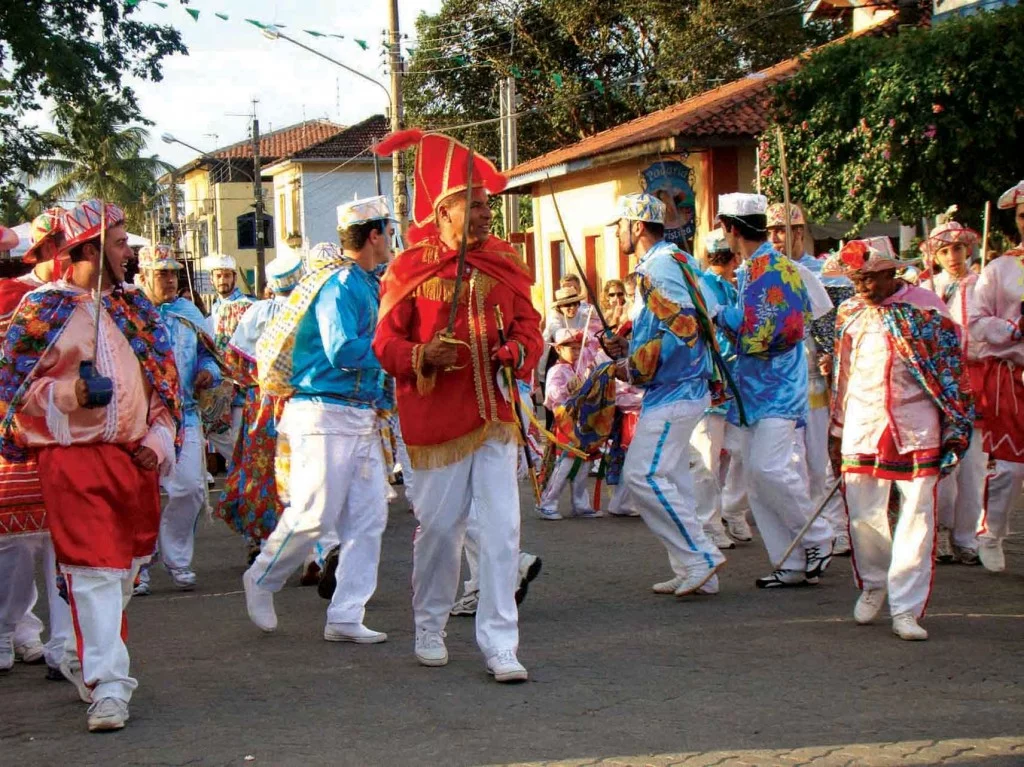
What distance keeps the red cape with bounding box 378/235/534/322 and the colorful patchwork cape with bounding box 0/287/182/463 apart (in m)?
0.98

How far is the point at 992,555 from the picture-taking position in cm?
881

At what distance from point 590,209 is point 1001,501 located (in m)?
23.5

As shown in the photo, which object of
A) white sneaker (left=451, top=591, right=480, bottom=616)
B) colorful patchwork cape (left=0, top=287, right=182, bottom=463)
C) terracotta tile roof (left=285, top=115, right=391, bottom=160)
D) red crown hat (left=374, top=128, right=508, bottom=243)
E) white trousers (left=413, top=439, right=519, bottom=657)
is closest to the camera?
colorful patchwork cape (left=0, top=287, right=182, bottom=463)

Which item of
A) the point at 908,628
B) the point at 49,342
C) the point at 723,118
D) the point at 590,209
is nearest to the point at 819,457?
the point at 908,628

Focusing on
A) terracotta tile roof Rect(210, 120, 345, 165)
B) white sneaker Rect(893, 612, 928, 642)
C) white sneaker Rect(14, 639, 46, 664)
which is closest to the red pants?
white sneaker Rect(14, 639, 46, 664)

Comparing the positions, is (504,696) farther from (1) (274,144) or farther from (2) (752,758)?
(1) (274,144)

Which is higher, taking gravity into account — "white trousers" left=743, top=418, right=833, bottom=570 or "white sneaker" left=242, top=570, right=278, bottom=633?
"white trousers" left=743, top=418, right=833, bottom=570

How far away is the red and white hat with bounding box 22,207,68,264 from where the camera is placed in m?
6.24

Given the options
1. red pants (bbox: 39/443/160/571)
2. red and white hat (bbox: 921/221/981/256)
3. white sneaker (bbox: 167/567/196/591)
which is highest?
red and white hat (bbox: 921/221/981/256)

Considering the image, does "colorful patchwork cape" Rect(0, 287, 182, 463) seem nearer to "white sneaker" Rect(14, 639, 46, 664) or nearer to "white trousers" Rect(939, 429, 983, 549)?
"white sneaker" Rect(14, 639, 46, 664)

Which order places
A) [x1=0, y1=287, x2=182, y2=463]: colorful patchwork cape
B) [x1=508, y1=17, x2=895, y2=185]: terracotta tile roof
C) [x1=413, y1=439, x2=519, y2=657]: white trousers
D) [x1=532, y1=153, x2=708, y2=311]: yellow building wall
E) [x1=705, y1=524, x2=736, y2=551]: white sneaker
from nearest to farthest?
1. [x1=0, y1=287, x2=182, y2=463]: colorful patchwork cape
2. [x1=413, y1=439, x2=519, y2=657]: white trousers
3. [x1=705, y1=524, x2=736, y2=551]: white sneaker
4. [x1=508, y1=17, x2=895, y2=185]: terracotta tile roof
5. [x1=532, y1=153, x2=708, y2=311]: yellow building wall

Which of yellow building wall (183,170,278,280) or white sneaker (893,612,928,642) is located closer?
white sneaker (893,612,928,642)

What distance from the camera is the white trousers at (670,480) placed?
816 centimetres

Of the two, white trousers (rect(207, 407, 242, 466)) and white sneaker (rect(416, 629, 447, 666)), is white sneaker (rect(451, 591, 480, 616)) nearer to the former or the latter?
white sneaker (rect(416, 629, 447, 666))
